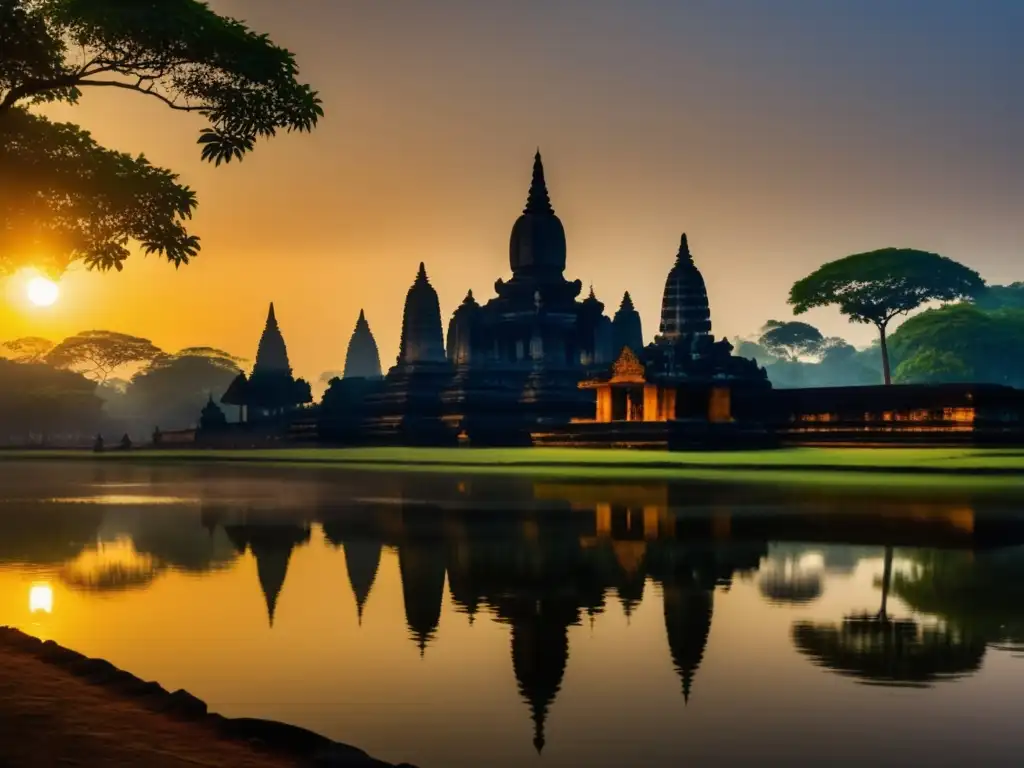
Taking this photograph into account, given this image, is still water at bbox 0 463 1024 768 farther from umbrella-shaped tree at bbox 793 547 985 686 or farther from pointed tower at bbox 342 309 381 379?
pointed tower at bbox 342 309 381 379

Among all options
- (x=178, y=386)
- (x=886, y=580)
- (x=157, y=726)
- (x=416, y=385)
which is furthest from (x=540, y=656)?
(x=178, y=386)

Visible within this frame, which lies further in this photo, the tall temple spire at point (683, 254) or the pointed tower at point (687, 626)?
the tall temple spire at point (683, 254)

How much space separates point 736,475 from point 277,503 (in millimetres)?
15128

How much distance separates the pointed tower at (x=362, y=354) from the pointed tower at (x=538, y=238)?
43.6 meters

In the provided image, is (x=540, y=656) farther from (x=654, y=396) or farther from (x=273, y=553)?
(x=654, y=396)

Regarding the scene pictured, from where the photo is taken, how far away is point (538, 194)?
3098 inches

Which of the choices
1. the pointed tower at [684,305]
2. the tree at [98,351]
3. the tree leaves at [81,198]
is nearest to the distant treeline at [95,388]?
the tree at [98,351]

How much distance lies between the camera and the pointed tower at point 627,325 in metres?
81.9

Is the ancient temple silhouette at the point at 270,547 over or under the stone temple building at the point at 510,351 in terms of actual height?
under

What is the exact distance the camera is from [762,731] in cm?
720

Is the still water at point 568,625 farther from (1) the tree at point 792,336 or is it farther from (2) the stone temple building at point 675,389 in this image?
(1) the tree at point 792,336

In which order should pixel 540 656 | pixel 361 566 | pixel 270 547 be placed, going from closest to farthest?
pixel 540 656
pixel 361 566
pixel 270 547

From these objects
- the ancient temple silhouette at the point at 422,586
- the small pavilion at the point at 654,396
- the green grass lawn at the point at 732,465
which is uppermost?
the small pavilion at the point at 654,396

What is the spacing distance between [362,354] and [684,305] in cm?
5364
